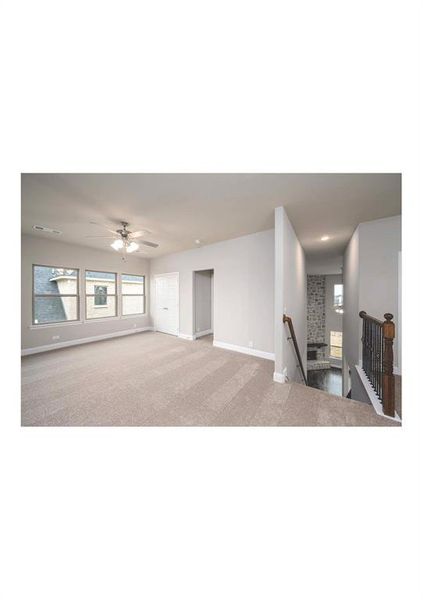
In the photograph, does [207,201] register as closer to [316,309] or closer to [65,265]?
[65,265]

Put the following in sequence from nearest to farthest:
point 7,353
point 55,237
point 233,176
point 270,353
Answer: point 7,353 → point 233,176 → point 270,353 → point 55,237

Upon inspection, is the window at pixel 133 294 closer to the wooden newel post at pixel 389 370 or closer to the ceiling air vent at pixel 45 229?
the ceiling air vent at pixel 45 229

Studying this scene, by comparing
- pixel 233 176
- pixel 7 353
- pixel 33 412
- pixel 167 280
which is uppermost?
pixel 233 176

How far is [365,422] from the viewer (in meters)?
1.80

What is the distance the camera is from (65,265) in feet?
15.3

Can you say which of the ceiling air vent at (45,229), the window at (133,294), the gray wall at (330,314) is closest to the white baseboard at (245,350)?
the window at (133,294)

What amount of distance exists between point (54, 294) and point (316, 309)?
381 inches

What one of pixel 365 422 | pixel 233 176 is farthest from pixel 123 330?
pixel 365 422

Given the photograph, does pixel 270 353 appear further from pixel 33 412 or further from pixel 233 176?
pixel 33 412

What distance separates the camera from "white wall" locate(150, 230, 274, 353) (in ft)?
12.3

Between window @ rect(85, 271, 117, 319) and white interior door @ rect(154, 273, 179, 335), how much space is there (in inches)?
48.8

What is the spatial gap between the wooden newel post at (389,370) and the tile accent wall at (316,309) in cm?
769

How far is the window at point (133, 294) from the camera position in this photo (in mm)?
5918

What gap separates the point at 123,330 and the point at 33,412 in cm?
394
